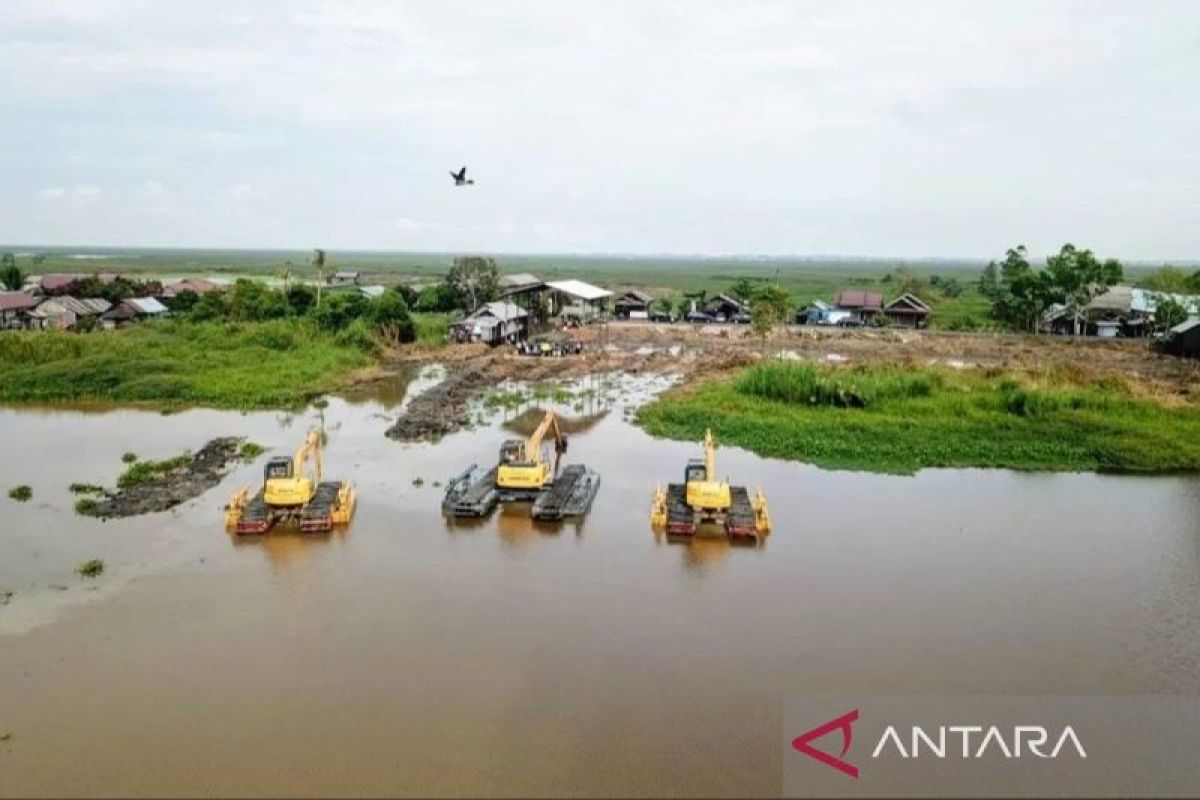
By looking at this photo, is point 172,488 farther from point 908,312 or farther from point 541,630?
→ point 908,312

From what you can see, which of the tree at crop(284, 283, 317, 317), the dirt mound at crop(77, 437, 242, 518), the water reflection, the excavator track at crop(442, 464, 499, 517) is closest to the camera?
the water reflection

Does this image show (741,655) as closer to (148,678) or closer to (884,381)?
(148,678)

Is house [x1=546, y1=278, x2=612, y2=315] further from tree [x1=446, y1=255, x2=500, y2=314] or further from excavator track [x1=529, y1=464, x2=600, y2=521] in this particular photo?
excavator track [x1=529, y1=464, x2=600, y2=521]

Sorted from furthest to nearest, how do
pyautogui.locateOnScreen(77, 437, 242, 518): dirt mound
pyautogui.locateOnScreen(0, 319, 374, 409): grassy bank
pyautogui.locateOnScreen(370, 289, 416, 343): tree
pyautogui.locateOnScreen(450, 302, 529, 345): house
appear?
1. pyautogui.locateOnScreen(450, 302, 529, 345): house
2. pyautogui.locateOnScreen(370, 289, 416, 343): tree
3. pyautogui.locateOnScreen(0, 319, 374, 409): grassy bank
4. pyautogui.locateOnScreen(77, 437, 242, 518): dirt mound

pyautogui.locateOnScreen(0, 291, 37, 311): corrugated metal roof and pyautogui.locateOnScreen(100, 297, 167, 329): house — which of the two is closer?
pyautogui.locateOnScreen(0, 291, 37, 311): corrugated metal roof

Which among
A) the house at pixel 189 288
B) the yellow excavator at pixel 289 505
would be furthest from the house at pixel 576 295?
the yellow excavator at pixel 289 505

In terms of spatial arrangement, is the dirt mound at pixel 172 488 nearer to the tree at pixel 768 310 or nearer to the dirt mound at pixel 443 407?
the dirt mound at pixel 443 407

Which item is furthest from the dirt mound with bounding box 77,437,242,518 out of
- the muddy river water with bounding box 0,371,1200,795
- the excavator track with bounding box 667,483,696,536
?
the excavator track with bounding box 667,483,696,536

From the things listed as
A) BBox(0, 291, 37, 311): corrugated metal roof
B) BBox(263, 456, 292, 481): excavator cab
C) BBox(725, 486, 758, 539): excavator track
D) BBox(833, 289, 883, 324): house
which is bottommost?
BBox(725, 486, 758, 539): excavator track

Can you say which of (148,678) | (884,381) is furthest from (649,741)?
(884,381)
